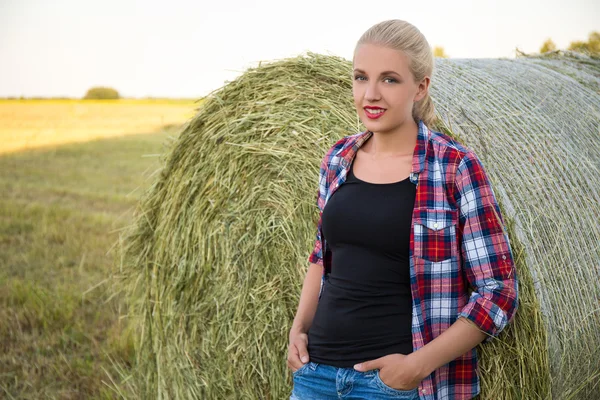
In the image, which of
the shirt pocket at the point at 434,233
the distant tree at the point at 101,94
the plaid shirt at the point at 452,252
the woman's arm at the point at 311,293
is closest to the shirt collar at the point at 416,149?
the plaid shirt at the point at 452,252

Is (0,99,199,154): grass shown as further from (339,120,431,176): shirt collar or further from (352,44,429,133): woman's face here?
(352,44,429,133): woman's face

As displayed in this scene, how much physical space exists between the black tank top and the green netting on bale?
1.78 ft

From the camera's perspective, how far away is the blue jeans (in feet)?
6.23

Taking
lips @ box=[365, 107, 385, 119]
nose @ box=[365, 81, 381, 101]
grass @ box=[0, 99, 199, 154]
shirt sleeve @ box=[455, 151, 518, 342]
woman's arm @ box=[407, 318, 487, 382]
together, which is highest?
nose @ box=[365, 81, 381, 101]

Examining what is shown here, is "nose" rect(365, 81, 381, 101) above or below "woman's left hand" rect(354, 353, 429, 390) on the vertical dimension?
above

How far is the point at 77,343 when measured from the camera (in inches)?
161

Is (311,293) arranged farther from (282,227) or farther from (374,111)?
(282,227)

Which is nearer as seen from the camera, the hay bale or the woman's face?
the woman's face

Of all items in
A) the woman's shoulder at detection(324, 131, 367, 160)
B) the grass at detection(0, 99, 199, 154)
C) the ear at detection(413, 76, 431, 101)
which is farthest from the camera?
the grass at detection(0, 99, 199, 154)

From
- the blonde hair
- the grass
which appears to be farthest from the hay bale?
the grass

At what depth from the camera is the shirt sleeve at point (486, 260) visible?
1.83 meters

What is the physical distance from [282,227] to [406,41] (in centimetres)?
138

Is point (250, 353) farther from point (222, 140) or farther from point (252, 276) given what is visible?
point (222, 140)

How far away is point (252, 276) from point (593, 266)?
1559 mm
